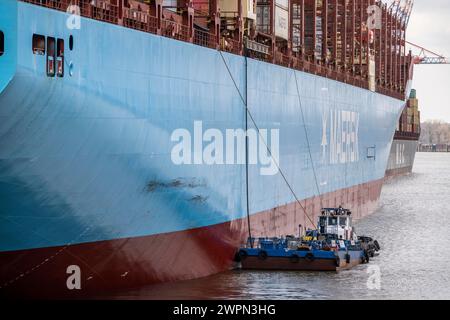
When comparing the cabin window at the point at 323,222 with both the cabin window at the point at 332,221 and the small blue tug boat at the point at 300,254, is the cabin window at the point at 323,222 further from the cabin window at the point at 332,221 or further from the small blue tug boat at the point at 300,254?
the small blue tug boat at the point at 300,254

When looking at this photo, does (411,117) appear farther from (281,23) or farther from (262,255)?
(262,255)

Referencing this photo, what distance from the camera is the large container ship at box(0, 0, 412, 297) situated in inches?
Answer: 813

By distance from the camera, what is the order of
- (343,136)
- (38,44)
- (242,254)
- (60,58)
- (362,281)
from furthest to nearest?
1. (343,136)
2. (242,254)
3. (362,281)
4. (60,58)
5. (38,44)

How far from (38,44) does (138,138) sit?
4527mm

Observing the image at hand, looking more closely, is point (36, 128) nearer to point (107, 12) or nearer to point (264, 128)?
point (107, 12)

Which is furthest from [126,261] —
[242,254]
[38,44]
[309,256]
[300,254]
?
[309,256]

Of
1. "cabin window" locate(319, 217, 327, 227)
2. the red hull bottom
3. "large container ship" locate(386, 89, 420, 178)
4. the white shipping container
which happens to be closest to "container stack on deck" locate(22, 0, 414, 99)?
the white shipping container

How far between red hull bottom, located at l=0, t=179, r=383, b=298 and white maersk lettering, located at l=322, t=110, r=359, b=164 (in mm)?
12962

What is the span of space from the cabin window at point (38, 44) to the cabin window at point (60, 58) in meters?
0.49

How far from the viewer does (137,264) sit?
80.9 ft

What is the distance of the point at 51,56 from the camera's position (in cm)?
2098

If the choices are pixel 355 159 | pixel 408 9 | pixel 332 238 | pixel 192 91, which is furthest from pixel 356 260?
pixel 408 9

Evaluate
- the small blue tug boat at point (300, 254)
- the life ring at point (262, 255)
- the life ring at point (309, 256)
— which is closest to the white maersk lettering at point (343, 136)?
the small blue tug boat at point (300, 254)
